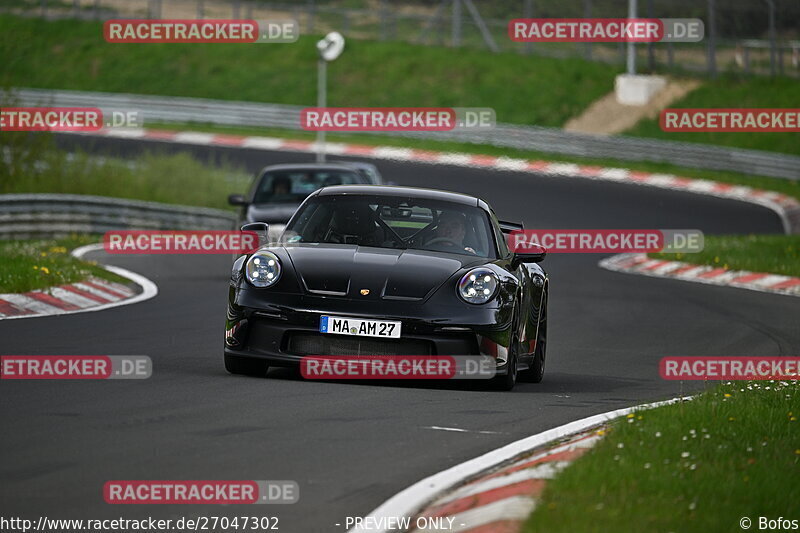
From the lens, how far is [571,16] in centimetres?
5019

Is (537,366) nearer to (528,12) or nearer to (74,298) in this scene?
(74,298)

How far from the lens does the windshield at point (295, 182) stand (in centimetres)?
2023

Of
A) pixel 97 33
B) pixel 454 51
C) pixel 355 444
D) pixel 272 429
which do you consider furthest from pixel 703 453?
pixel 97 33

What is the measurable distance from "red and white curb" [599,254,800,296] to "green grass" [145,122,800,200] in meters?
11.6

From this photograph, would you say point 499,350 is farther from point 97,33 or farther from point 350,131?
point 97,33

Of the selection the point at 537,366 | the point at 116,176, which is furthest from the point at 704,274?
the point at 537,366

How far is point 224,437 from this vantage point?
306 inches

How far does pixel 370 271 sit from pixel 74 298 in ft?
19.9

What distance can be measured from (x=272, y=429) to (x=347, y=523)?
1.99 m

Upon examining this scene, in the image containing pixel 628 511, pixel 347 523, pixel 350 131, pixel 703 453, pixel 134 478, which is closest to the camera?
pixel 628 511

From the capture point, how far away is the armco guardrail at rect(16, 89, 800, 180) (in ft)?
130
